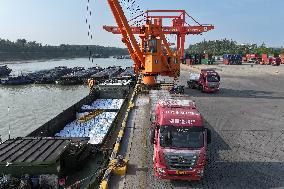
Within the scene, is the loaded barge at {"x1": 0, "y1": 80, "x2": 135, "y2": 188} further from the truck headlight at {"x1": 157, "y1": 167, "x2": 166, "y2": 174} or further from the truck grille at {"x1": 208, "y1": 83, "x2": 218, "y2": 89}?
the truck grille at {"x1": 208, "y1": 83, "x2": 218, "y2": 89}

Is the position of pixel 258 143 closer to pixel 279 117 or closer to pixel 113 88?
pixel 279 117

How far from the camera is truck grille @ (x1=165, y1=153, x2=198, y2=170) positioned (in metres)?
13.4

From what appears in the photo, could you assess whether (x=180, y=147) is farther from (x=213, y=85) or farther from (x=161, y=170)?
(x=213, y=85)

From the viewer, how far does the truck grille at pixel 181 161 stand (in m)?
13.4

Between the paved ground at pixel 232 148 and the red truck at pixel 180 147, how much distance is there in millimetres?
673

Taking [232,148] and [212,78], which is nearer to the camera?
[232,148]

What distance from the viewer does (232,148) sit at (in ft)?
60.7

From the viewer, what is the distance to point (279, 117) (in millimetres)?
26875

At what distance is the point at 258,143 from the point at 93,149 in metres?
9.76

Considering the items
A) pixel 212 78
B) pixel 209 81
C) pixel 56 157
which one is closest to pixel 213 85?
pixel 209 81

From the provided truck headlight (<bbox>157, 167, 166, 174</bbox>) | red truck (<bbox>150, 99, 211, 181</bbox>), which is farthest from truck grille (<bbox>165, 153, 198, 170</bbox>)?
truck headlight (<bbox>157, 167, 166, 174</bbox>)

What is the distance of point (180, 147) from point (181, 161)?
58cm

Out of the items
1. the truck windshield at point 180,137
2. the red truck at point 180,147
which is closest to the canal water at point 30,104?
the red truck at point 180,147

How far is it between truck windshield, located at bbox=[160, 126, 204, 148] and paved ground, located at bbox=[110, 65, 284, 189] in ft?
5.54
